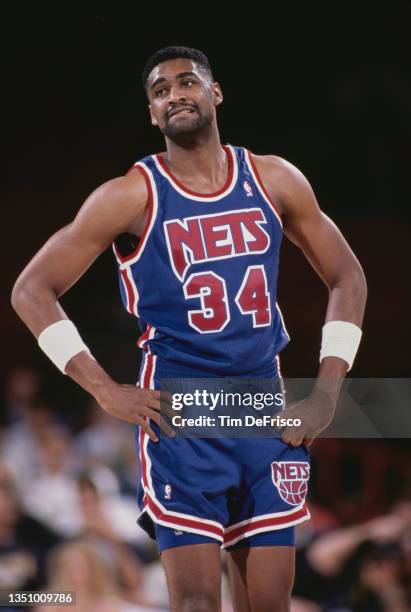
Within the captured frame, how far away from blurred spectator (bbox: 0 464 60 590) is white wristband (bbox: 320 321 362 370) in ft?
5.99

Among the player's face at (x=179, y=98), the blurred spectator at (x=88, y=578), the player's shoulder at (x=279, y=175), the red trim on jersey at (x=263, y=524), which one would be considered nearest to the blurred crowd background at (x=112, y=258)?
the blurred spectator at (x=88, y=578)

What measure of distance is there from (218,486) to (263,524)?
174mm

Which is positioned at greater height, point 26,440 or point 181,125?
point 181,125

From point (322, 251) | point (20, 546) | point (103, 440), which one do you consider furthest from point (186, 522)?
point (103, 440)

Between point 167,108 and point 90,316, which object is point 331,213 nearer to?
point 90,316

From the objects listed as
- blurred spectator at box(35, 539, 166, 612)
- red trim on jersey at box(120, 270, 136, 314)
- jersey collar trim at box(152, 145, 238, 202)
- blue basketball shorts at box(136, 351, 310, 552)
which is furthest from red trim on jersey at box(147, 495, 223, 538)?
blurred spectator at box(35, 539, 166, 612)

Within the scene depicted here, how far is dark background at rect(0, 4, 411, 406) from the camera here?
4.62 metres

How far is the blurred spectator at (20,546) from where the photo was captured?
381 centimetres

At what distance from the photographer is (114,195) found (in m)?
2.45

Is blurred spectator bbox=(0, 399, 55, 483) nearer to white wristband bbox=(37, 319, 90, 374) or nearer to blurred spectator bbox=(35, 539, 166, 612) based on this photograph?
blurred spectator bbox=(35, 539, 166, 612)

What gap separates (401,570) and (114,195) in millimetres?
2224

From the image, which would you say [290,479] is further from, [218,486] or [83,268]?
[83,268]

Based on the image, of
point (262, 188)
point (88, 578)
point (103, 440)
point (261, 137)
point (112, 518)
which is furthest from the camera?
point (261, 137)

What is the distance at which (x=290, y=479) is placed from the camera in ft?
8.13
